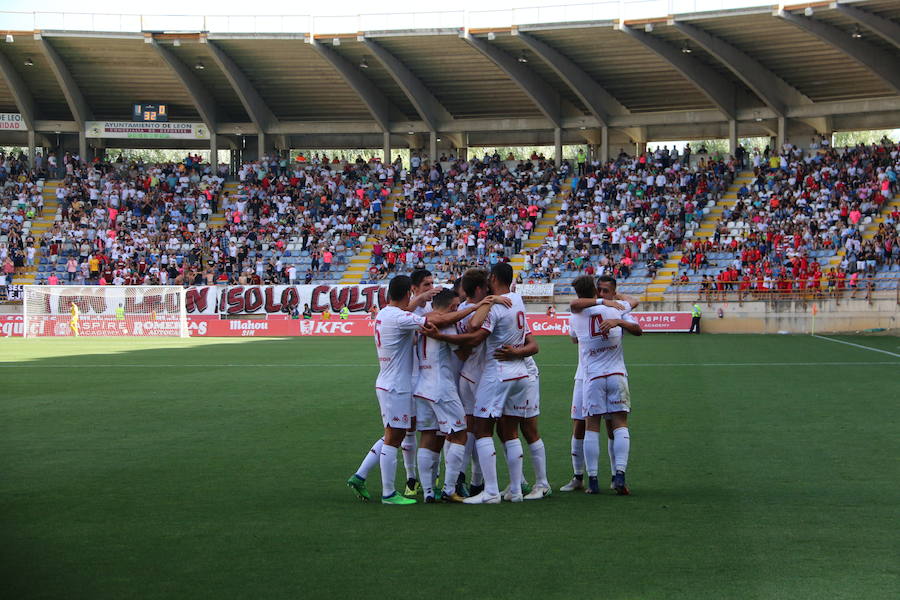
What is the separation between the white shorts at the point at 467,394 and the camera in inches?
346

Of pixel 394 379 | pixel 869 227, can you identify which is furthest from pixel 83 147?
pixel 394 379

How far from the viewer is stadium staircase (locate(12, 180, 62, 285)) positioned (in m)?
47.3

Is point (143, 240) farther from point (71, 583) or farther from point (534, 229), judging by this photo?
point (71, 583)

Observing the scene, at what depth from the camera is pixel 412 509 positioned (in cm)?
838

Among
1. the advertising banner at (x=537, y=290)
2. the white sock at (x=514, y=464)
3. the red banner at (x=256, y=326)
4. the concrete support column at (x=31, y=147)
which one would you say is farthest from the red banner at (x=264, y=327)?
the white sock at (x=514, y=464)

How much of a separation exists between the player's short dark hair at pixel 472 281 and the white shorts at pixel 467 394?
30.3 inches

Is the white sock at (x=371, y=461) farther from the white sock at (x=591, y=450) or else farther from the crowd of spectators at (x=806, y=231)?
the crowd of spectators at (x=806, y=231)

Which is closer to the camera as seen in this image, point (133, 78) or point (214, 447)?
point (214, 447)

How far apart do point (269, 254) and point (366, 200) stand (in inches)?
234

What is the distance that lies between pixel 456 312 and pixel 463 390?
831 mm

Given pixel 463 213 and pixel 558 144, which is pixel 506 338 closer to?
pixel 463 213

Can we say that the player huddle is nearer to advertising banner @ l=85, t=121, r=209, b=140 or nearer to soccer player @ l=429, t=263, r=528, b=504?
soccer player @ l=429, t=263, r=528, b=504

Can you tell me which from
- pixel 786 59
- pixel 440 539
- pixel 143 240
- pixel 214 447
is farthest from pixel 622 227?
pixel 440 539

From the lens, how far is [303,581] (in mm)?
6145
